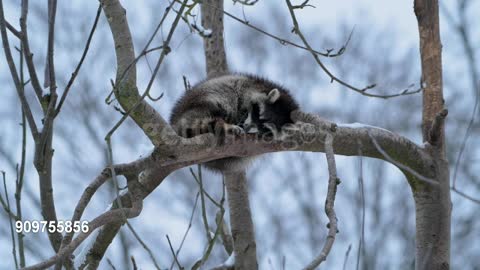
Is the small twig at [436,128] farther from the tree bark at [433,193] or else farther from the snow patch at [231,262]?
the snow patch at [231,262]

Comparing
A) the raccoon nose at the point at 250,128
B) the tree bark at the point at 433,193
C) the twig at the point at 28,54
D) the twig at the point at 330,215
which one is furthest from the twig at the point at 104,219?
the tree bark at the point at 433,193

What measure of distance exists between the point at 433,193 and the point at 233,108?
1600 mm

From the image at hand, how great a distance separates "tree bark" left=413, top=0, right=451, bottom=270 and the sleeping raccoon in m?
1.01

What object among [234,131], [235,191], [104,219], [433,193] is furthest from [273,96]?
[104,219]

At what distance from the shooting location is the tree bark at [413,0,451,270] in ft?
13.3

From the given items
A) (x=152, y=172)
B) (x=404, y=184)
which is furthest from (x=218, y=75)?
(x=404, y=184)

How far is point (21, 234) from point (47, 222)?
0.57 ft

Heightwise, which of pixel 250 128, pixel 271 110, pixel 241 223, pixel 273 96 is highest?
pixel 273 96

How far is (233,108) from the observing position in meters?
4.97

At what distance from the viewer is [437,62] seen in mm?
4484

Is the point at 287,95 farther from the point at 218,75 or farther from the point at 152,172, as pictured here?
the point at 152,172

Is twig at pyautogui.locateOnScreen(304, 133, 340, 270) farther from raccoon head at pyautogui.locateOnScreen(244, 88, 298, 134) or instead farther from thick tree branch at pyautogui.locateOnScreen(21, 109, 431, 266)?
raccoon head at pyautogui.locateOnScreen(244, 88, 298, 134)

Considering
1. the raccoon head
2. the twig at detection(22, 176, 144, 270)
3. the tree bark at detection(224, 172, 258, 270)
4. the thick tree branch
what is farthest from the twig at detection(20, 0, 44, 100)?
the tree bark at detection(224, 172, 258, 270)

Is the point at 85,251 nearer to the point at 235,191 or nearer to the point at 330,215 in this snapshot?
the point at 235,191
